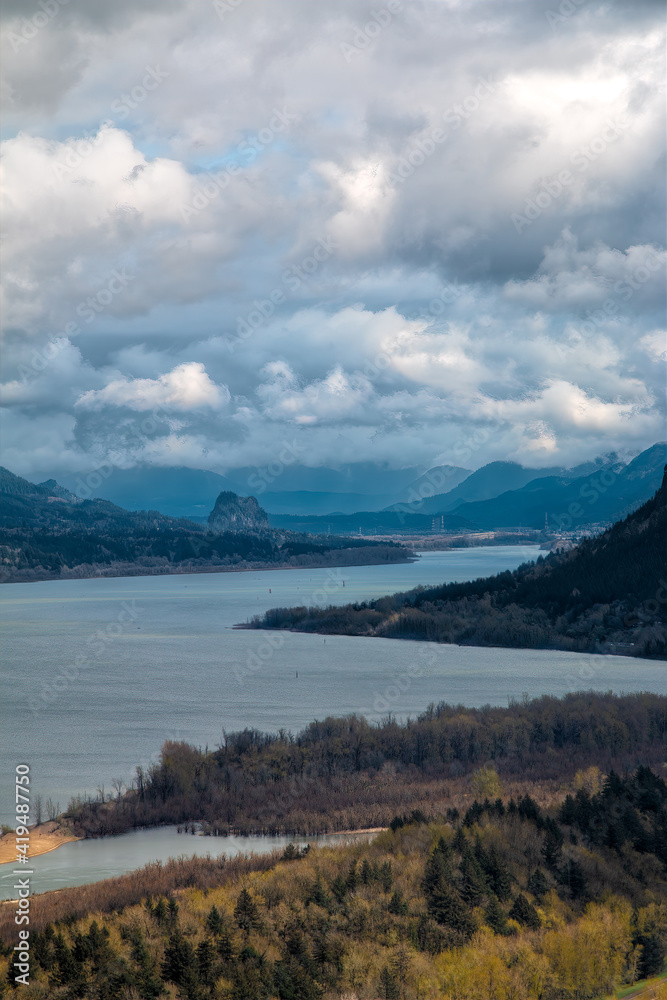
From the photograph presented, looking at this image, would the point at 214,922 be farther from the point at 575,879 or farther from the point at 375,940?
the point at 575,879

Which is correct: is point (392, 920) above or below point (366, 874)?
below

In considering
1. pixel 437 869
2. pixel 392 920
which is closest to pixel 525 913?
pixel 437 869

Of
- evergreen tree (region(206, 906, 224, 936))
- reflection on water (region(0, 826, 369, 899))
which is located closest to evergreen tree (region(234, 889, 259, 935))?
evergreen tree (region(206, 906, 224, 936))

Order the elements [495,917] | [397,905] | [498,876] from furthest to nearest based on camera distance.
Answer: [498,876] < [397,905] < [495,917]

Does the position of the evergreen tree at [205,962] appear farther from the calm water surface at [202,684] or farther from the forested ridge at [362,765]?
the calm water surface at [202,684]

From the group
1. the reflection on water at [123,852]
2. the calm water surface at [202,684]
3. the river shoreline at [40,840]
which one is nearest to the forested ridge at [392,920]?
the reflection on water at [123,852]

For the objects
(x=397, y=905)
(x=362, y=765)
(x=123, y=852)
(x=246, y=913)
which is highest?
(x=246, y=913)

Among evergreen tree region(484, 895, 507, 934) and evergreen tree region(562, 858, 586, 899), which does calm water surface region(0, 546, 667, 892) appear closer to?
evergreen tree region(484, 895, 507, 934)
